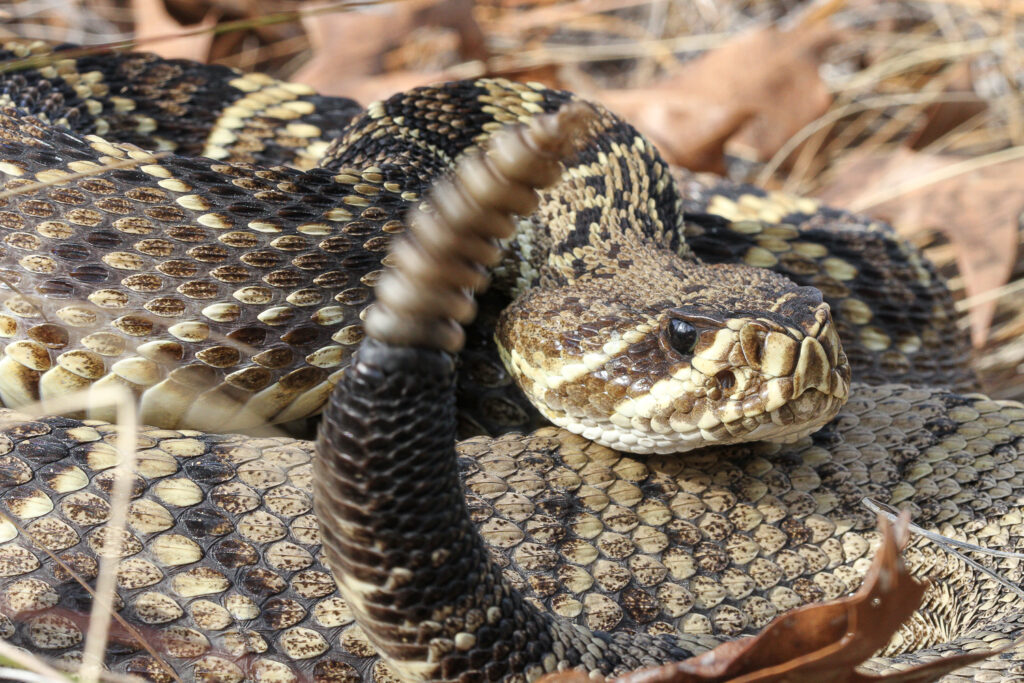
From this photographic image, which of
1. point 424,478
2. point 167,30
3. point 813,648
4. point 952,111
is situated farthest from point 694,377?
point 167,30

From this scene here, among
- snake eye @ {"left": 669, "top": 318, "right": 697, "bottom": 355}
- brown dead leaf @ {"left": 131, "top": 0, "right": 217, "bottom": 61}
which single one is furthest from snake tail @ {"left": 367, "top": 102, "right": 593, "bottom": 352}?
brown dead leaf @ {"left": 131, "top": 0, "right": 217, "bottom": 61}

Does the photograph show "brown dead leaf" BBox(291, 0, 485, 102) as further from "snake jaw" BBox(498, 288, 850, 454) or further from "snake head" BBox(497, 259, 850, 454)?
"snake jaw" BBox(498, 288, 850, 454)

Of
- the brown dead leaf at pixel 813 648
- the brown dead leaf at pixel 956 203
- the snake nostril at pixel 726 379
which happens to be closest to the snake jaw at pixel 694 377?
the snake nostril at pixel 726 379

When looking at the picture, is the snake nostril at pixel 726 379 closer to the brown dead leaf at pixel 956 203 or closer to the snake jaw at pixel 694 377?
the snake jaw at pixel 694 377

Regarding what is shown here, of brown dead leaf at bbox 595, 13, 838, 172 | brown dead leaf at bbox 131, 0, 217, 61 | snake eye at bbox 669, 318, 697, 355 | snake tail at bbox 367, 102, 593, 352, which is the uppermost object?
snake tail at bbox 367, 102, 593, 352

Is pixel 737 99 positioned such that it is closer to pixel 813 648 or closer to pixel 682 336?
pixel 682 336

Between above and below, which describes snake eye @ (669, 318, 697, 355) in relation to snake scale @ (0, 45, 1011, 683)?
above

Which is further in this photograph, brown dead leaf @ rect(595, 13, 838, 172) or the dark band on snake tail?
brown dead leaf @ rect(595, 13, 838, 172)

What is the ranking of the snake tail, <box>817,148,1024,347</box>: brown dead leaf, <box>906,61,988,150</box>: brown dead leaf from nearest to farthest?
the snake tail → <box>817,148,1024,347</box>: brown dead leaf → <box>906,61,988,150</box>: brown dead leaf

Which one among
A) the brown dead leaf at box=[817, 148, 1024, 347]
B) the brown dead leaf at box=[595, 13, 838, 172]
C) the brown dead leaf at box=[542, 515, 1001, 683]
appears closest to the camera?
the brown dead leaf at box=[542, 515, 1001, 683]
